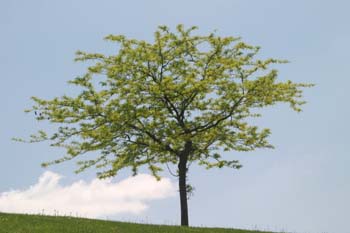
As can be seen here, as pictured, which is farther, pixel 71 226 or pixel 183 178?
pixel 183 178

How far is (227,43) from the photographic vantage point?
3388 centimetres

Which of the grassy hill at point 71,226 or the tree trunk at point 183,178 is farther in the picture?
the tree trunk at point 183,178

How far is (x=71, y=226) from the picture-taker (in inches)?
1008

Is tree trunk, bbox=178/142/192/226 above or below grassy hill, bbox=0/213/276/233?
above

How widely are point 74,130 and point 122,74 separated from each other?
15.5 feet

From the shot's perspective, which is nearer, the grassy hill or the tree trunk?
the grassy hill

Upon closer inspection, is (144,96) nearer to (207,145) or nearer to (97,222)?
(207,145)

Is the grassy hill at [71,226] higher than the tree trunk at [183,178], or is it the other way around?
the tree trunk at [183,178]

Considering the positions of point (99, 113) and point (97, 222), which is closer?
point (97, 222)

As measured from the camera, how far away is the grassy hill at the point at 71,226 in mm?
24422

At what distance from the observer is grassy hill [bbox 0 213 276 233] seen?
2442 cm

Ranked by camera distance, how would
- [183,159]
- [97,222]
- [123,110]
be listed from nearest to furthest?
1. [97,222]
2. [123,110]
3. [183,159]

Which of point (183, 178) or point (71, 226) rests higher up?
point (183, 178)

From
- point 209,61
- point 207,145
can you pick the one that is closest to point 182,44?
point 209,61
